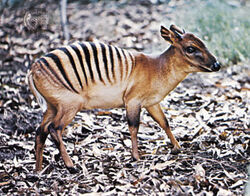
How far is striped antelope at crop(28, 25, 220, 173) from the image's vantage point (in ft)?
14.4

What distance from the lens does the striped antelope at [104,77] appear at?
4398 millimetres

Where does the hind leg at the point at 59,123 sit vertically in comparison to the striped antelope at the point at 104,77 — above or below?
below

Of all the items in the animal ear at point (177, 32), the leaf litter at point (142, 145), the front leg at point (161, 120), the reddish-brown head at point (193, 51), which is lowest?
the leaf litter at point (142, 145)

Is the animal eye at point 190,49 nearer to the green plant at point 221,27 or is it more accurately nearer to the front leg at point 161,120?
the front leg at point 161,120

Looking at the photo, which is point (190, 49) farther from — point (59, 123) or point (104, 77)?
point (59, 123)

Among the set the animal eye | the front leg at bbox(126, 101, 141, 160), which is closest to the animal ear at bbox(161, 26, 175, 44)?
the animal eye

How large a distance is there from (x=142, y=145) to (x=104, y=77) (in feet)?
3.82

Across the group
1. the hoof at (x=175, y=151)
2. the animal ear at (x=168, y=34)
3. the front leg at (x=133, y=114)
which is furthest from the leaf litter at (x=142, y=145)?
the animal ear at (x=168, y=34)

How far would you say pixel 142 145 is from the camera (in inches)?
206

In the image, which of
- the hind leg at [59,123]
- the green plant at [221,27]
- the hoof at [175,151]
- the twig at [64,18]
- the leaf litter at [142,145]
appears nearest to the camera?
the leaf litter at [142,145]

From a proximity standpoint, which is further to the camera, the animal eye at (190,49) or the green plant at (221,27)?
the green plant at (221,27)

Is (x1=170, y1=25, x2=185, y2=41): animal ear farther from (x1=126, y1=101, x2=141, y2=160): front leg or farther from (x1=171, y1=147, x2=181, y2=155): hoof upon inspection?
(x1=171, y1=147, x2=181, y2=155): hoof

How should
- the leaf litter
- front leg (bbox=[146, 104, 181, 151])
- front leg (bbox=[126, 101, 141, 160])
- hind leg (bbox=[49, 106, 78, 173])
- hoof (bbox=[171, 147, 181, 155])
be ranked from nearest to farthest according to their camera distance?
1. the leaf litter
2. hind leg (bbox=[49, 106, 78, 173])
3. front leg (bbox=[126, 101, 141, 160])
4. hoof (bbox=[171, 147, 181, 155])
5. front leg (bbox=[146, 104, 181, 151])

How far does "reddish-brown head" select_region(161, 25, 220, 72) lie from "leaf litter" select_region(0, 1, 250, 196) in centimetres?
105
